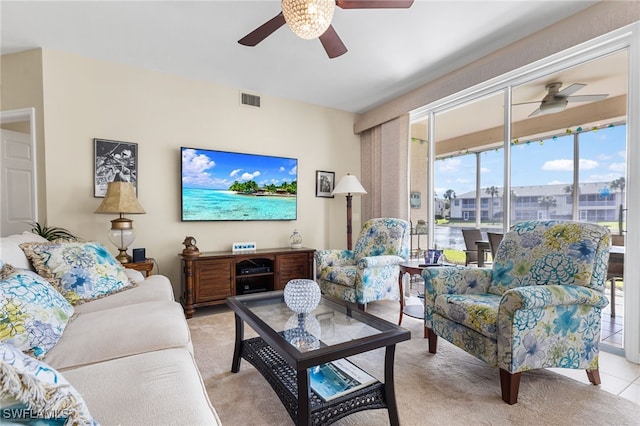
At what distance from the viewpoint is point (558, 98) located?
2.64 metres

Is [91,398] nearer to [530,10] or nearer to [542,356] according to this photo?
[542,356]

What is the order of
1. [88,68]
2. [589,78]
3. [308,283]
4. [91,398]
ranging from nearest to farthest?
[91,398] → [308,283] → [589,78] → [88,68]

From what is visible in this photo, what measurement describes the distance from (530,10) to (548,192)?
1.50 metres

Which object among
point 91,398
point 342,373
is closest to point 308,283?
point 342,373

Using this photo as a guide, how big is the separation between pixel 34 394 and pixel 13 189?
391 cm

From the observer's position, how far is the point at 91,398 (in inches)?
36.5

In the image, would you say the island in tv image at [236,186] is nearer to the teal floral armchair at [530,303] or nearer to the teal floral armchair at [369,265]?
the teal floral armchair at [369,265]

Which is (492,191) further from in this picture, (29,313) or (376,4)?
(29,313)

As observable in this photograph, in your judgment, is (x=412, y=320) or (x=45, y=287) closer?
(x=45, y=287)

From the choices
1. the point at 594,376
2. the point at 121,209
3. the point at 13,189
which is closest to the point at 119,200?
the point at 121,209

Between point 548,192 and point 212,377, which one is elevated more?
point 548,192

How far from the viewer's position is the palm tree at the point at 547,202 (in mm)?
2727

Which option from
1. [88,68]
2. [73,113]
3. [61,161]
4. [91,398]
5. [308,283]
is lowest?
[91,398]

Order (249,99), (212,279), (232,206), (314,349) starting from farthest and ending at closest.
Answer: (249,99)
(232,206)
(212,279)
(314,349)
